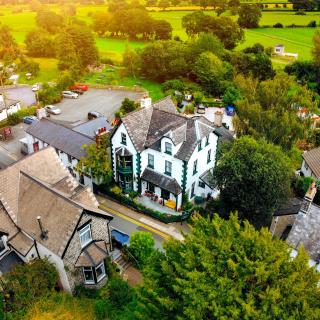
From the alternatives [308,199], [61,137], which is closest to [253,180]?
[308,199]

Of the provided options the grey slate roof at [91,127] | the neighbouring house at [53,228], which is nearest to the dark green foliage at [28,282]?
the neighbouring house at [53,228]

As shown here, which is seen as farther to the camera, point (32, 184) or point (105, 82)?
point (105, 82)

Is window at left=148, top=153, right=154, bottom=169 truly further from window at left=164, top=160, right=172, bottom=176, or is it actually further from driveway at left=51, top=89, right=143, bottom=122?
driveway at left=51, top=89, right=143, bottom=122

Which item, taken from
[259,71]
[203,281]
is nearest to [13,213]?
[203,281]

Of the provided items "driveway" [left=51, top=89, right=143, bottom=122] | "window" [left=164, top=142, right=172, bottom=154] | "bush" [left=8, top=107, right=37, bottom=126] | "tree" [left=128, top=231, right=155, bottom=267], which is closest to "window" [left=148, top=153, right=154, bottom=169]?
"window" [left=164, top=142, right=172, bottom=154]

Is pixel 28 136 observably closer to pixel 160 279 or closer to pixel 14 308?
pixel 14 308
